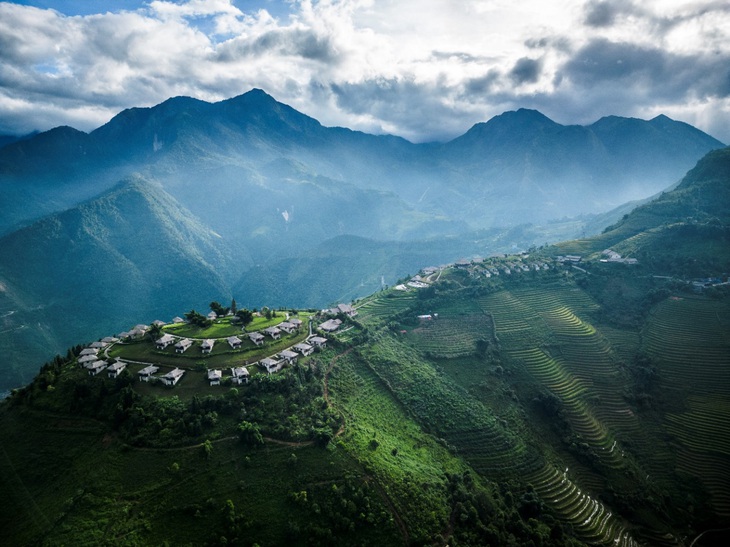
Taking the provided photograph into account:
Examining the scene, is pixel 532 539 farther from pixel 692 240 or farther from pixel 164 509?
pixel 692 240

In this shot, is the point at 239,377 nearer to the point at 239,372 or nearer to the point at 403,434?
the point at 239,372

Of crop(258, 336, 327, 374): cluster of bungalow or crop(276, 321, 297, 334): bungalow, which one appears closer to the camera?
crop(258, 336, 327, 374): cluster of bungalow

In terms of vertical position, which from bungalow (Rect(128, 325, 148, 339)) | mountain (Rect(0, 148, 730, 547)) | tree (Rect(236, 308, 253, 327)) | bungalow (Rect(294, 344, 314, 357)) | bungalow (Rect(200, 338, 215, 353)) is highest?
tree (Rect(236, 308, 253, 327))

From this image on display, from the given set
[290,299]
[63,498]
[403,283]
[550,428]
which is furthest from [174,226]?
[550,428]

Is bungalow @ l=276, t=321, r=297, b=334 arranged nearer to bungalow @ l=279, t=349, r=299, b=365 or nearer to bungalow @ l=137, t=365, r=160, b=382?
bungalow @ l=279, t=349, r=299, b=365

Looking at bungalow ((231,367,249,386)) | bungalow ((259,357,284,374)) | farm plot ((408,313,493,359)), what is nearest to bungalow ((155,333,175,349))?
bungalow ((231,367,249,386))
